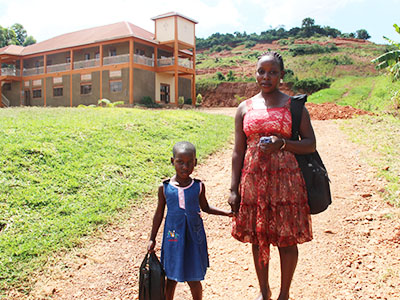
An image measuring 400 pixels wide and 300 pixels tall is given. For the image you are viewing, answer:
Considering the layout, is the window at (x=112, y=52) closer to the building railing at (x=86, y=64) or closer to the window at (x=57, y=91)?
the building railing at (x=86, y=64)

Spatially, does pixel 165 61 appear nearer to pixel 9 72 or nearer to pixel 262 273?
pixel 9 72

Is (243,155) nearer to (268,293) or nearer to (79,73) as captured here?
(268,293)

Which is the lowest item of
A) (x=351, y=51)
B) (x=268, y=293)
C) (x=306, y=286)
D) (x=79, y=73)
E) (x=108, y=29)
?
(x=306, y=286)

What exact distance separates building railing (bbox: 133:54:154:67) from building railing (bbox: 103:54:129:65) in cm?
58

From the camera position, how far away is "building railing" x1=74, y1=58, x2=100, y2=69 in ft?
79.6

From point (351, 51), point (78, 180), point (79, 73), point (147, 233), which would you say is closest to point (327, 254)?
point (147, 233)

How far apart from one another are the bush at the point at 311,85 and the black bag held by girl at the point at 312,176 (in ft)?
97.5

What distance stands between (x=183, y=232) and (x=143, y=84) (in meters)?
21.6

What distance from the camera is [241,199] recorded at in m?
2.76

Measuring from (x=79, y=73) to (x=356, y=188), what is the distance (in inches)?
896

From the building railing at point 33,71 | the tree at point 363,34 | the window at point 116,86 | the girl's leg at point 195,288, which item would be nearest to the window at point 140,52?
the window at point 116,86

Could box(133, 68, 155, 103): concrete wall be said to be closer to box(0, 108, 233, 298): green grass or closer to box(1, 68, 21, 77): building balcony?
box(1, 68, 21, 77): building balcony

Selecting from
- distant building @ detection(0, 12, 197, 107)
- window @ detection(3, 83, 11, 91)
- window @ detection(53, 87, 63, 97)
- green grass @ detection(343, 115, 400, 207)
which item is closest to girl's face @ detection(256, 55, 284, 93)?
green grass @ detection(343, 115, 400, 207)

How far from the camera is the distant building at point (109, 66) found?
23.0m
